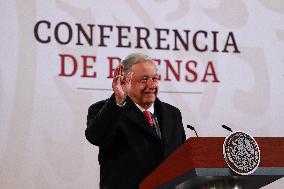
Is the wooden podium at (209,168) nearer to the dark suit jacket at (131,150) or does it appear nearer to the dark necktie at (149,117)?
the dark suit jacket at (131,150)

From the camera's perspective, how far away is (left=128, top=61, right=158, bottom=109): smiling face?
253cm

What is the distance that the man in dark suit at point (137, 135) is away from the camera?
7.91 feet

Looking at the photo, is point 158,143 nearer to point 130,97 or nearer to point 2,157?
point 130,97

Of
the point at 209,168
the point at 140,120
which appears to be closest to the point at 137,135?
the point at 140,120

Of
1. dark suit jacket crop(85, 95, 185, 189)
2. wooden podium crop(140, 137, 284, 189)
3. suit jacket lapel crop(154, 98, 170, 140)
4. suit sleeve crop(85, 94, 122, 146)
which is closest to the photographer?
wooden podium crop(140, 137, 284, 189)

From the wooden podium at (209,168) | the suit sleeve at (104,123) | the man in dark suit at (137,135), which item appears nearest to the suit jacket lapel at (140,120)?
the man in dark suit at (137,135)

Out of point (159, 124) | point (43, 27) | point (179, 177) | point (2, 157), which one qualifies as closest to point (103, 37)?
point (43, 27)

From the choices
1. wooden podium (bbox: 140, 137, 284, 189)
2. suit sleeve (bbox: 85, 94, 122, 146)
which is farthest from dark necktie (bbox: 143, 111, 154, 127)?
wooden podium (bbox: 140, 137, 284, 189)

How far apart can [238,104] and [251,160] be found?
203 centimetres

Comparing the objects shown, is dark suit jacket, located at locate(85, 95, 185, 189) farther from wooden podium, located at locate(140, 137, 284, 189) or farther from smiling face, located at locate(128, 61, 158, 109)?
wooden podium, located at locate(140, 137, 284, 189)

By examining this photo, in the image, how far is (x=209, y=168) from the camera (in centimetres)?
173

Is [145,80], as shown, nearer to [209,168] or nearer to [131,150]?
[131,150]

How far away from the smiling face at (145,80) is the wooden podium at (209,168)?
63cm

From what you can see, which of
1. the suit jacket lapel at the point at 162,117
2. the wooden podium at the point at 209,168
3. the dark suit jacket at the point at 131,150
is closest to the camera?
the wooden podium at the point at 209,168
